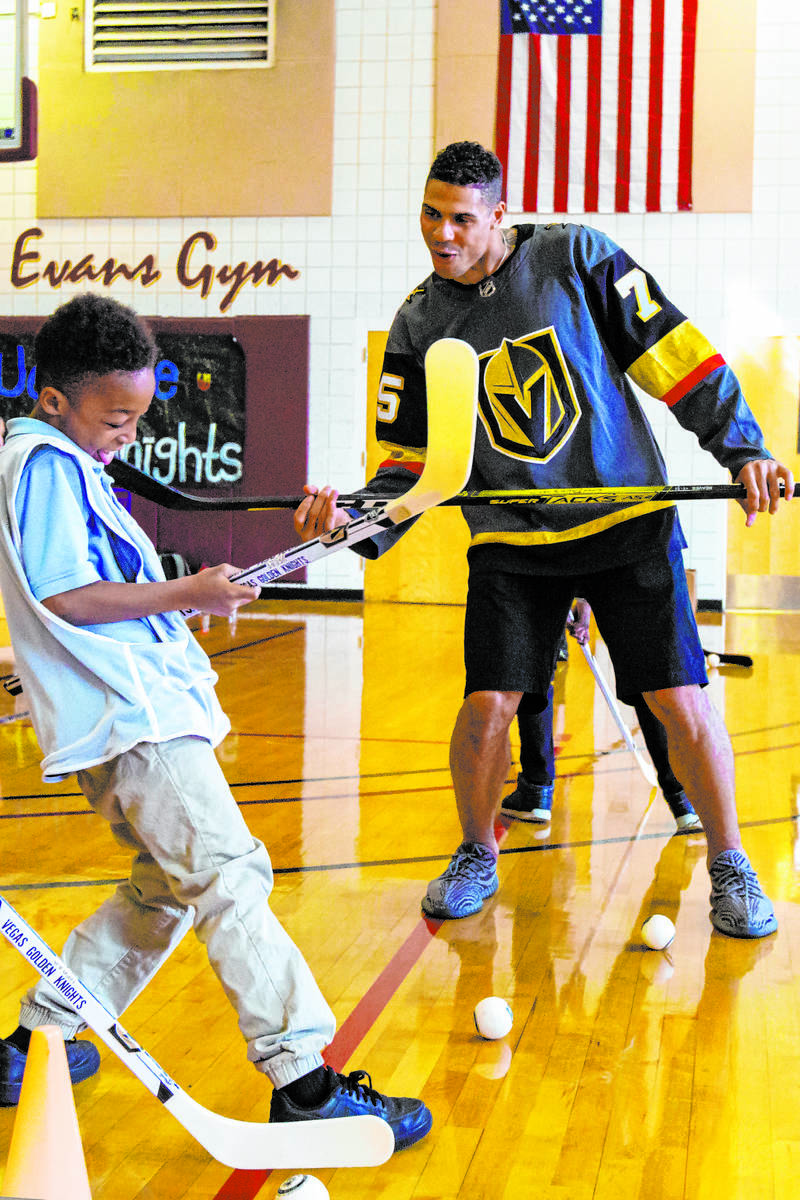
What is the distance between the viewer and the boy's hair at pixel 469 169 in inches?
93.8

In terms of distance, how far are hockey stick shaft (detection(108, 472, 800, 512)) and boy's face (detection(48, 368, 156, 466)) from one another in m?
0.30

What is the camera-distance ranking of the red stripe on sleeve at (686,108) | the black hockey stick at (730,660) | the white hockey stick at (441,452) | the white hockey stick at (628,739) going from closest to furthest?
the white hockey stick at (441,452) → the white hockey stick at (628,739) → the black hockey stick at (730,660) → the red stripe on sleeve at (686,108)

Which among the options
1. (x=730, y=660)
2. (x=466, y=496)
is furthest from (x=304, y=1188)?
(x=730, y=660)

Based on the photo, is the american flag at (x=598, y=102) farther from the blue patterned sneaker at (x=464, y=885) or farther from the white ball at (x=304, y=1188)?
the white ball at (x=304, y=1188)

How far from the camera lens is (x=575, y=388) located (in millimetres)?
2486

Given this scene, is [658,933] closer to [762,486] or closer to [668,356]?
[762,486]

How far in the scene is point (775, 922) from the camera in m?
2.53

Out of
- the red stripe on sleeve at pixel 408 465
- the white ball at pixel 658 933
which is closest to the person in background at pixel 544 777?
the white ball at pixel 658 933

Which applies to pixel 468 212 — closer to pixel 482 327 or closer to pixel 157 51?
pixel 482 327

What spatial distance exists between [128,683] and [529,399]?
1.22 metres

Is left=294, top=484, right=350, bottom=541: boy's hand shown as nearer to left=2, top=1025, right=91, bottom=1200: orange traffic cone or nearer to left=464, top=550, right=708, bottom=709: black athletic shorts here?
left=464, top=550, right=708, bottom=709: black athletic shorts

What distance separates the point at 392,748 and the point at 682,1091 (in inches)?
104

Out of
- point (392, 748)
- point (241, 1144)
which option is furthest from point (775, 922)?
point (392, 748)

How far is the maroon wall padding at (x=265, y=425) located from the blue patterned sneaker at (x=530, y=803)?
6.17 metres
